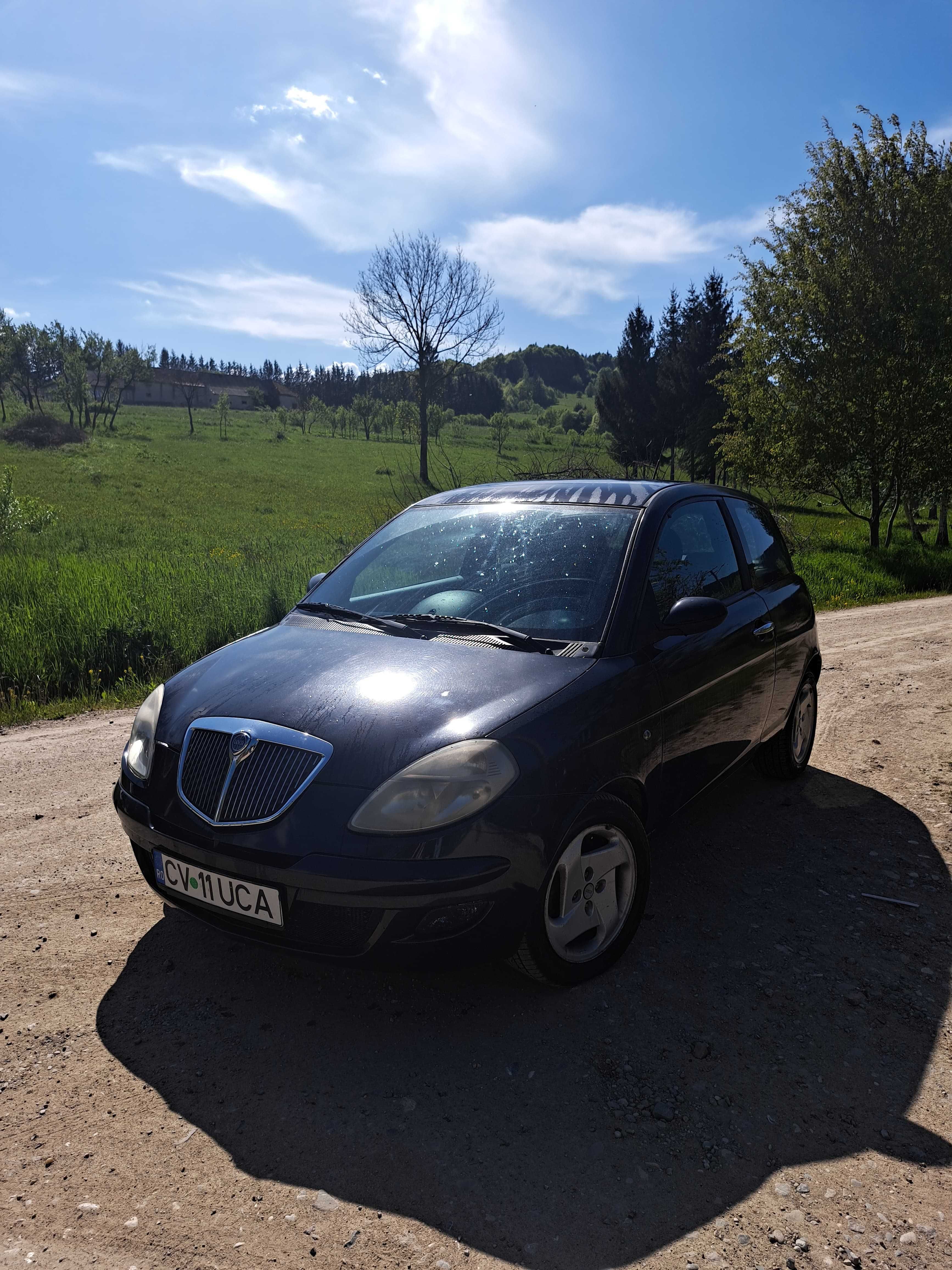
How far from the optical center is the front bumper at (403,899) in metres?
2.34

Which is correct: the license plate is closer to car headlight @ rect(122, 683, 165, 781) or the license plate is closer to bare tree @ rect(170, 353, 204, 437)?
car headlight @ rect(122, 683, 165, 781)

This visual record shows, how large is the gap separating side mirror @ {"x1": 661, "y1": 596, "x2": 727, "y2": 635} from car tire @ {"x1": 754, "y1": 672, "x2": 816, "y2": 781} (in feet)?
5.18

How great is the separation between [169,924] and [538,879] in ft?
5.42

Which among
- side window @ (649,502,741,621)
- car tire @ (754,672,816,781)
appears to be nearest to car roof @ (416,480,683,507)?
side window @ (649,502,741,621)

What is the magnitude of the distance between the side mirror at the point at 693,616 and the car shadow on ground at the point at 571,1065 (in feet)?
3.87

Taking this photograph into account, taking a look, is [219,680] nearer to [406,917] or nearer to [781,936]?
[406,917]

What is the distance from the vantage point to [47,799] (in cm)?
461

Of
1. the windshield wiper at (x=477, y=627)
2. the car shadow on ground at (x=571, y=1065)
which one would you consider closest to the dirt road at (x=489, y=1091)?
the car shadow on ground at (x=571, y=1065)

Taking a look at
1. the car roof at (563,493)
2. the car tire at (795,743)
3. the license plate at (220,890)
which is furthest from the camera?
the car tire at (795,743)

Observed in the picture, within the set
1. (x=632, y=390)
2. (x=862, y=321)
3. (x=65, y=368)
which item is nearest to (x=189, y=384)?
(x=65, y=368)

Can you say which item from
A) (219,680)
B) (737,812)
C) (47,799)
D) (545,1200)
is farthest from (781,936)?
(47,799)

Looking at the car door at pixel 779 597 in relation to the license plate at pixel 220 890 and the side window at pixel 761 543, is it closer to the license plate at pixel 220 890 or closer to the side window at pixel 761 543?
the side window at pixel 761 543

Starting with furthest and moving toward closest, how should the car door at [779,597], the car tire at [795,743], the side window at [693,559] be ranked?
the car tire at [795,743]
the car door at [779,597]
the side window at [693,559]

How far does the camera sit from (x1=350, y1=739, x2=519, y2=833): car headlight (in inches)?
93.6
